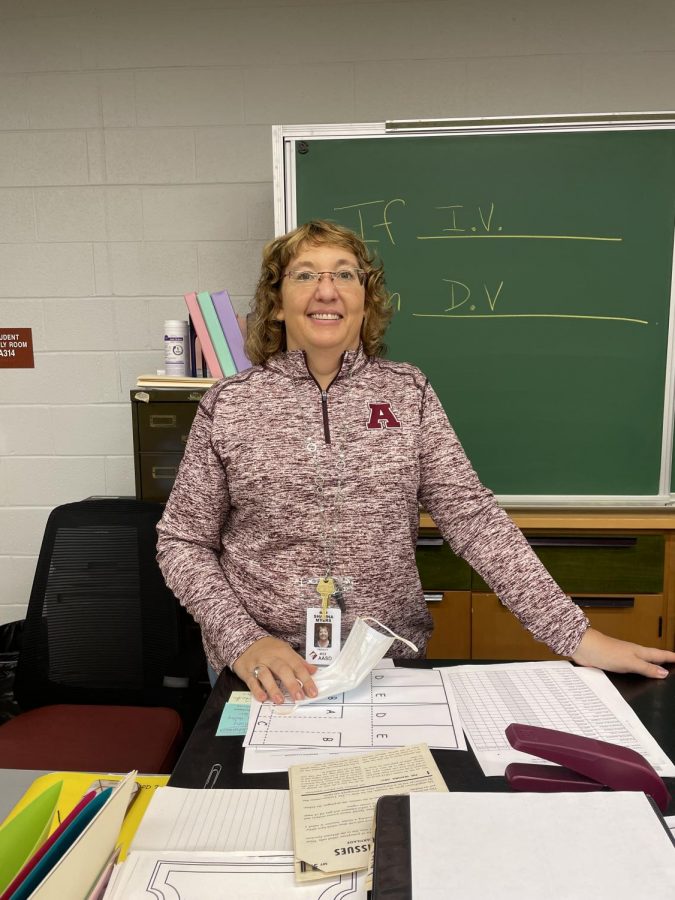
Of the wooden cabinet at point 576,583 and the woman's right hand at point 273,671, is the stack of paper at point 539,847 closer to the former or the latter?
the woman's right hand at point 273,671

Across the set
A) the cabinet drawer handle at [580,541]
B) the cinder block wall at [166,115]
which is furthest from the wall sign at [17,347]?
the cabinet drawer handle at [580,541]

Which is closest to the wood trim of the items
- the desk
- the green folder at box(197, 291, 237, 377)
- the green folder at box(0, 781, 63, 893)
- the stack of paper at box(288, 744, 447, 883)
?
the green folder at box(197, 291, 237, 377)

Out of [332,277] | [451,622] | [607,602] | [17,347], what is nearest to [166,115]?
[17,347]

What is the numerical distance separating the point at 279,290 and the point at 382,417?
0.36m

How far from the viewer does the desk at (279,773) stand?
0.82m

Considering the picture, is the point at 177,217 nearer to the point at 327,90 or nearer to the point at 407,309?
the point at 327,90

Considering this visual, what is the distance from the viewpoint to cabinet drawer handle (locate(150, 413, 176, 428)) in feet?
7.57

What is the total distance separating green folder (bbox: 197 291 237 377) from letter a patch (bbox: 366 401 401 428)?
3.69ft

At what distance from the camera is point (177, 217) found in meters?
2.68

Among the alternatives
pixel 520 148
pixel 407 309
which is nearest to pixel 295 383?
pixel 407 309

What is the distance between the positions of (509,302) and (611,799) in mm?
1932

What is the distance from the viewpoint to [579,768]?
0.75 m

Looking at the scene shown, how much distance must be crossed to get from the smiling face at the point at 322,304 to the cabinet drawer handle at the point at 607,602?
1.34m

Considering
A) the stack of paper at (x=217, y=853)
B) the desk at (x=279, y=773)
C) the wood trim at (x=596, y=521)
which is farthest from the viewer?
the wood trim at (x=596, y=521)
